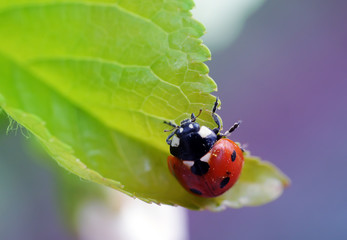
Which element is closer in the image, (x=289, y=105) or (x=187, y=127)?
(x=187, y=127)

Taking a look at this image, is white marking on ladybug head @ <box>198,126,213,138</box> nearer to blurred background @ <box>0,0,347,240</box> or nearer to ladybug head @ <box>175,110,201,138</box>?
ladybug head @ <box>175,110,201,138</box>

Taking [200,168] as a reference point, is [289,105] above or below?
below

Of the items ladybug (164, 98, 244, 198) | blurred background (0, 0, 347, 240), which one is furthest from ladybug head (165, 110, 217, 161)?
blurred background (0, 0, 347, 240)

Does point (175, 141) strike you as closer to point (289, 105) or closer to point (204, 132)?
point (204, 132)

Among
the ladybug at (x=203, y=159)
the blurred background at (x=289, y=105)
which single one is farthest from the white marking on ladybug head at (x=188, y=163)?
the blurred background at (x=289, y=105)

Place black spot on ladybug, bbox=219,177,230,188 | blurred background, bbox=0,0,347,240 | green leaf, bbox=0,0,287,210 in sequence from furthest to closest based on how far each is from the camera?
1. blurred background, bbox=0,0,347,240
2. black spot on ladybug, bbox=219,177,230,188
3. green leaf, bbox=0,0,287,210

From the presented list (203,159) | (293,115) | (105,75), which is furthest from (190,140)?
(293,115)
